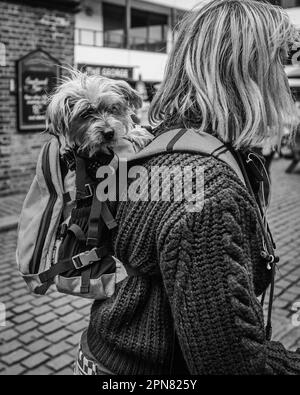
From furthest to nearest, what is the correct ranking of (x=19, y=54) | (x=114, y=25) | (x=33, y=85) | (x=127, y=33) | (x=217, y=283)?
(x=114, y=25) < (x=127, y=33) < (x=33, y=85) < (x=19, y=54) < (x=217, y=283)

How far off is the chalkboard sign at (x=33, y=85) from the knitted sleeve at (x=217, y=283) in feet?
25.6

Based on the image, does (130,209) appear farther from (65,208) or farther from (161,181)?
(65,208)

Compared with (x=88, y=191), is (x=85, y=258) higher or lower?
lower

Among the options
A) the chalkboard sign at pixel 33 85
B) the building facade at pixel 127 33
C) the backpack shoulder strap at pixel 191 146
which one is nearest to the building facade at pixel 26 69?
the chalkboard sign at pixel 33 85

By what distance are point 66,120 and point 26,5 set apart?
24.9 feet

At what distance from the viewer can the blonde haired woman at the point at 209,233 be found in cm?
120

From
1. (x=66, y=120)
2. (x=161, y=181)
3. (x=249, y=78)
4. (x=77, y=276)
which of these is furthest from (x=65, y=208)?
(x=249, y=78)

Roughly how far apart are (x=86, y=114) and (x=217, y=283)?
1078mm

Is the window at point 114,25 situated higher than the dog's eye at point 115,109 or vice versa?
the window at point 114,25

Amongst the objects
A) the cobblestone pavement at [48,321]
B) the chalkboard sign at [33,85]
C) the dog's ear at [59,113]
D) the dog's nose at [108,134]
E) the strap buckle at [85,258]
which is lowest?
the cobblestone pavement at [48,321]

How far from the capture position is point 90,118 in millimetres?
2002

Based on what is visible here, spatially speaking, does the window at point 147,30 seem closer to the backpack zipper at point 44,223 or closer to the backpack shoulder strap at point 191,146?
the backpack zipper at point 44,223

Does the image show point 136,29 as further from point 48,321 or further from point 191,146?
point 191,146

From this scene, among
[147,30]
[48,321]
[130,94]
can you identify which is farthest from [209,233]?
[147,30]
